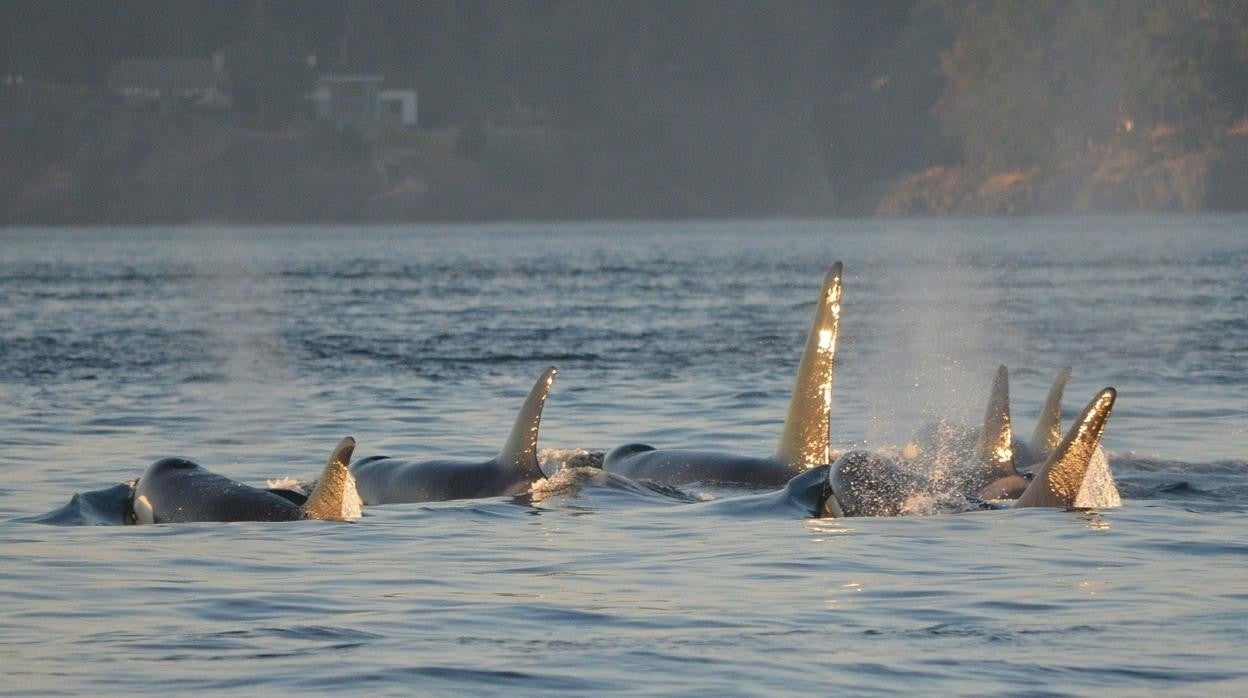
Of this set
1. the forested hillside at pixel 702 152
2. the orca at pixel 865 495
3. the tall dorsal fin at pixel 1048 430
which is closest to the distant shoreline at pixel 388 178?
the forested hillside at pixel 702 152

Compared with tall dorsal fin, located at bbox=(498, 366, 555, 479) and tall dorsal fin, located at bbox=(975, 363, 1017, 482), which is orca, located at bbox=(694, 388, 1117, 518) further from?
tall dorsal fin, located at bbox=(498, 366, 555, 479)

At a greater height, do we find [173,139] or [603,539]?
[173,139]

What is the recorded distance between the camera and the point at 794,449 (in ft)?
48.1

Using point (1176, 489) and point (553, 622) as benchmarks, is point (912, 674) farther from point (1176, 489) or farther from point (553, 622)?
point (1176, 489)

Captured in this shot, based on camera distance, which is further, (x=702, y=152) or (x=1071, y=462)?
(x=702, y=152)

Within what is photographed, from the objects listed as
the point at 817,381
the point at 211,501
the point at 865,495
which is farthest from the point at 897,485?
the point at 211,501

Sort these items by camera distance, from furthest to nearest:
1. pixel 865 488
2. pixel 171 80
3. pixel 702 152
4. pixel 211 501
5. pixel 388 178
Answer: pixel 171 80 < pixel 702 152 < pixel 388 178 < pixel 865 488 < pixel 211 501

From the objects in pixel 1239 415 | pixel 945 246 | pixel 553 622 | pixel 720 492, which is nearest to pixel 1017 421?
pixel 1239 415

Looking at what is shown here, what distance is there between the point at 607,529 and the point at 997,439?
2819 mm

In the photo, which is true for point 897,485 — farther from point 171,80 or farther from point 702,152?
point 171,80

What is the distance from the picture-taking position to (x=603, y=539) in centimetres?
1313

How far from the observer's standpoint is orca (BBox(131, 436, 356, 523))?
1329 cm

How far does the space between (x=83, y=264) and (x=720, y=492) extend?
70.5 meters

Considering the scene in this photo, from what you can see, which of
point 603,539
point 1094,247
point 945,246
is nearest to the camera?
point 603,539
